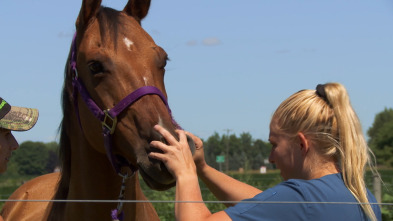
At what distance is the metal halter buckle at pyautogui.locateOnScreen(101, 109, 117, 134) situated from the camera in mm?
2916

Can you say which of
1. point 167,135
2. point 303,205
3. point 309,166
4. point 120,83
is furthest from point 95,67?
point 303,205

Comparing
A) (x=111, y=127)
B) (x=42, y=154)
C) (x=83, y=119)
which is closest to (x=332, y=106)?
(x=111, y=127)


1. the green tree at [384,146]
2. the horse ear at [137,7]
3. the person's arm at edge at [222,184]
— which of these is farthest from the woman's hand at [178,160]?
the green tree at [384,146]

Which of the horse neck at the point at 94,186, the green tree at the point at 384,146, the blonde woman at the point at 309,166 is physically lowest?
the green tree at the point at 384,146

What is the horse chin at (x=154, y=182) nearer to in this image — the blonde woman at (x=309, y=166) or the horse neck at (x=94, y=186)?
the blonde woman at (x=309, y=166)

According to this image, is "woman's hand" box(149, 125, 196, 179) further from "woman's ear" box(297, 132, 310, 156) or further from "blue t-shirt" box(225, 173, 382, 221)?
"woman's ear" box(297, 132, 310, 156)

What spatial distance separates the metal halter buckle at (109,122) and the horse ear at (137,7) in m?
0.83

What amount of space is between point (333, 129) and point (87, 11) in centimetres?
171

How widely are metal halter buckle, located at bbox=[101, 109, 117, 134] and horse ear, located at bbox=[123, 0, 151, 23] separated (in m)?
0.83

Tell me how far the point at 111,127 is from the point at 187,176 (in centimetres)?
95

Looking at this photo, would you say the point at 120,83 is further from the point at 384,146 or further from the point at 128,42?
the point at 384,146

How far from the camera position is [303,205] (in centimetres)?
203

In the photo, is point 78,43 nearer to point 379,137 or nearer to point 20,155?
point 20,155

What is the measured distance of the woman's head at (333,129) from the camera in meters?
2.12
